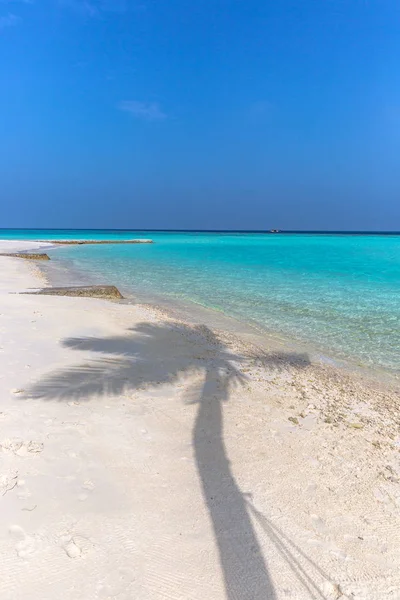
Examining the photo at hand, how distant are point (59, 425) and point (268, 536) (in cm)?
294

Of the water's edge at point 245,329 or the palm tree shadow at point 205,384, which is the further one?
the water's edge at point 245,329

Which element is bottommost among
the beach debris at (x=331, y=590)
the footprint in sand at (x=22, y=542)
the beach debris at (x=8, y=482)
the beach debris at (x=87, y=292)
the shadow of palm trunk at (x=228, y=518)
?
the beach debris at (x=331, y=590)

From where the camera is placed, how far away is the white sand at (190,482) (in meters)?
2.94

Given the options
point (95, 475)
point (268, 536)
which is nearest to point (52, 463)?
point (95, 475)

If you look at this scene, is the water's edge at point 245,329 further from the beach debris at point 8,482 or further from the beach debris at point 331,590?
the beach debris at point 8,482

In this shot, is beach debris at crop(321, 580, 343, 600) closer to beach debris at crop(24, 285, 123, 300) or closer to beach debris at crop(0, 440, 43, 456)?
beach debris at crop(0, 440, 43, 456)

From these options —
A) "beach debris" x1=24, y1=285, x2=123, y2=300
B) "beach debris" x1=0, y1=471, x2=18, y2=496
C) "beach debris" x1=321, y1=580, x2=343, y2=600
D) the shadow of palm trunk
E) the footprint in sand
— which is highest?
"beach debris" x1=24, y1=285, x2=123, y2=300

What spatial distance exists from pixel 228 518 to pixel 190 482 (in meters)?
0.64

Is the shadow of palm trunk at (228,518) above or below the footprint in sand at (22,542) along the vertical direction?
below

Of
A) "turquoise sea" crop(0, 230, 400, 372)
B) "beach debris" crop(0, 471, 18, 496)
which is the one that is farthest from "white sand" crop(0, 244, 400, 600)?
"turquoise sea" crop(0, 230, 400, 372)

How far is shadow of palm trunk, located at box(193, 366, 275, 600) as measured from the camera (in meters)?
2.92

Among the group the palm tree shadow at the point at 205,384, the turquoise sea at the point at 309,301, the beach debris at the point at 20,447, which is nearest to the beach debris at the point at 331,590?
the palm tree shadow at the point at 205,384

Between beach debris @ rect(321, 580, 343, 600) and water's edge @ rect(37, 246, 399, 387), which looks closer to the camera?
beach debris @ rect(321, 580, 343, 600)

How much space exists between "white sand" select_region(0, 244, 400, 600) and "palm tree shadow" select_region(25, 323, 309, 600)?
22mm
